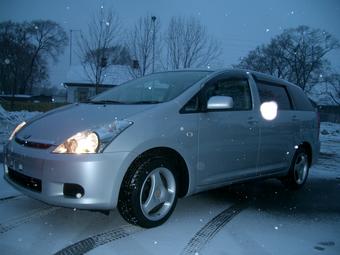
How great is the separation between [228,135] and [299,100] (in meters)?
2.22

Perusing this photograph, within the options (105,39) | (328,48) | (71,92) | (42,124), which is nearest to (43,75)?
(71,92)

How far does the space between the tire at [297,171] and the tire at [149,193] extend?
8.59 ft

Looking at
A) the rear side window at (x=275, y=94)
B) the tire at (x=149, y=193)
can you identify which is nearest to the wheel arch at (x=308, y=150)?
the rear side window at (x=275, y=94)

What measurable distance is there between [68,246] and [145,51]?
17512 millimetres

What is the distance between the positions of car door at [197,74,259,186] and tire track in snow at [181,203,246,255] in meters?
0.38

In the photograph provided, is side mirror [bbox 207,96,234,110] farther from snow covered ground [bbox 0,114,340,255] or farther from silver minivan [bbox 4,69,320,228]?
snow covered ground [bbox 0,114,340,255]

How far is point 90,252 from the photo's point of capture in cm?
318

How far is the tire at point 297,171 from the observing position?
19.5ft

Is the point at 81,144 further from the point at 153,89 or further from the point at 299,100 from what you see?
the point at 299,100

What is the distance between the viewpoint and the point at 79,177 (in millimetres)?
3312

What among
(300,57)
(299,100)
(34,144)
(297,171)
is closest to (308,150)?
(297,171)

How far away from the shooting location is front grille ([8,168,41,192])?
11.6 ft

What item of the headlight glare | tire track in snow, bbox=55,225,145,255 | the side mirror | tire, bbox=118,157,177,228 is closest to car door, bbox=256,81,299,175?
the side mirror

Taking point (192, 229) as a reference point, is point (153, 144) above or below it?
above
